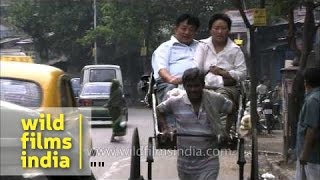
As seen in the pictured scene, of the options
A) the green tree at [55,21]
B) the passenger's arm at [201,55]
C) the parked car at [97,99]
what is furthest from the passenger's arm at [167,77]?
the green tree at [55,21]

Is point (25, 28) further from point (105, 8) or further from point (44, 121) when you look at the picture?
point (44, 121)

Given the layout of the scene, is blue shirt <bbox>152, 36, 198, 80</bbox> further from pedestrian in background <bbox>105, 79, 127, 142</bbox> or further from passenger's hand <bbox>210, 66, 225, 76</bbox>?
pedestrian in background <bbox>105, 79, 127, 142</bbox>

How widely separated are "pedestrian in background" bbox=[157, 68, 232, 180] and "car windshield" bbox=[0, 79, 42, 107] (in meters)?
1.07

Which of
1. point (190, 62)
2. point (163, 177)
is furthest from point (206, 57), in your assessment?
point (163, 177)

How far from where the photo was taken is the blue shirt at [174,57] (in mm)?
5559

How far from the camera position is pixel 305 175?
5676 mm

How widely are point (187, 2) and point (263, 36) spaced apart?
13.6 ft

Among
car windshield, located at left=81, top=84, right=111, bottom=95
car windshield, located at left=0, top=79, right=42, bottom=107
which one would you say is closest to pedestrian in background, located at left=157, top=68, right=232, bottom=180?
car windshield, located at left=0, top=79, right=42, bottom=107

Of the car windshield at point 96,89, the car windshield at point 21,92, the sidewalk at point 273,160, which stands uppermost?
the car windshield at point 21,92

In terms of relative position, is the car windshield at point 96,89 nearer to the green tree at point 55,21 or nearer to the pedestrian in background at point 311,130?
the green tree at point 55,21

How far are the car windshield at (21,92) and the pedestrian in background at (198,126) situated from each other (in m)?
1.07

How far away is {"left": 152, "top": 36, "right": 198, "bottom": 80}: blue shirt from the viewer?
556cm

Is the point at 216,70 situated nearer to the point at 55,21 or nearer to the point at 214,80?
the point at 214,80

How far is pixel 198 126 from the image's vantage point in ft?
15.5
